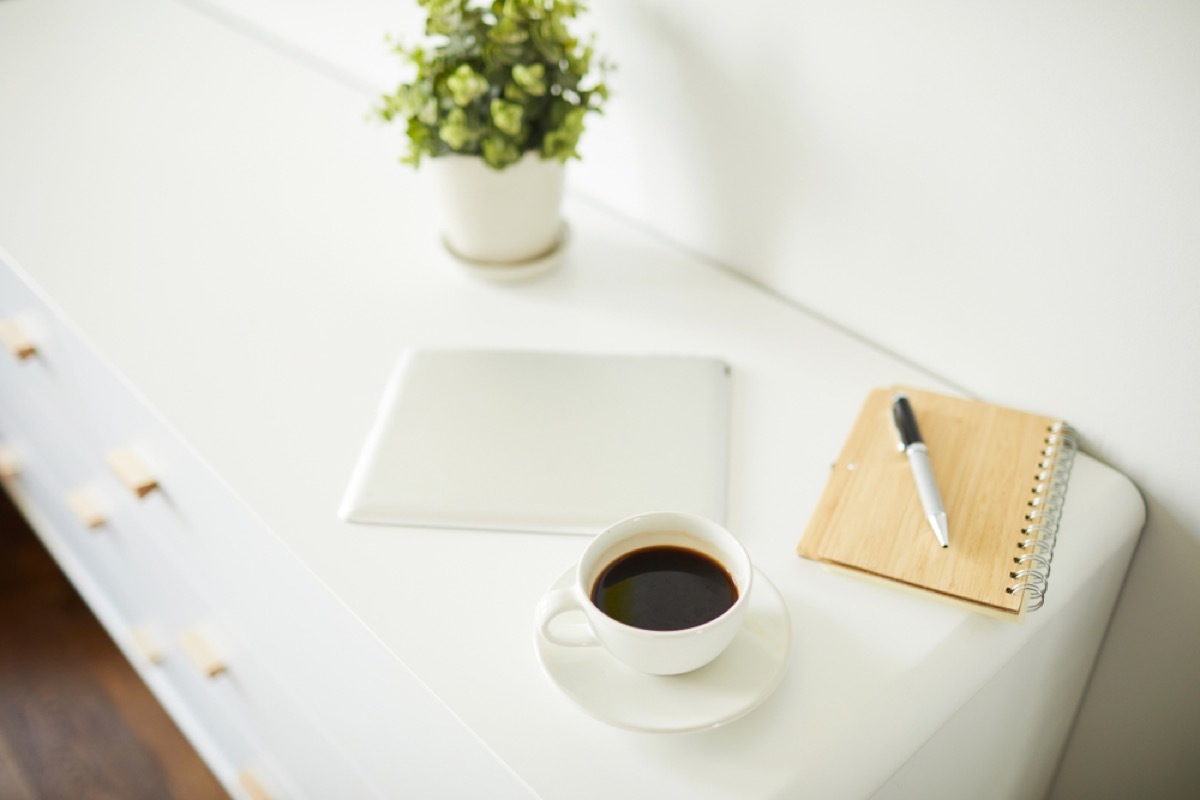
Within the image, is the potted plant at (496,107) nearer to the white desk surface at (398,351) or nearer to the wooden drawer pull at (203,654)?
the white desk surface at (398,351)

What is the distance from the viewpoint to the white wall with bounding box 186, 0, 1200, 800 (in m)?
0.66

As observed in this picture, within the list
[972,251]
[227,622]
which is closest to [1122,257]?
[972,251]

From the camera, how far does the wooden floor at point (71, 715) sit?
1394mm

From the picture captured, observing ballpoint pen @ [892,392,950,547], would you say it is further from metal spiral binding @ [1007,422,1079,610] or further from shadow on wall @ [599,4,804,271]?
shadow on wall @ [599,4,804,271]

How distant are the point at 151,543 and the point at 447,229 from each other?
0.51 metres

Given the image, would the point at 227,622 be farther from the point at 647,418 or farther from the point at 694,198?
the point at 694,198

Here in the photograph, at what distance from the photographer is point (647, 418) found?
0.83 meters

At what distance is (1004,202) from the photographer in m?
0.74

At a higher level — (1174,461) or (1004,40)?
(1004,40)

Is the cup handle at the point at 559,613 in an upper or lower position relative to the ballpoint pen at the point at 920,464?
lower

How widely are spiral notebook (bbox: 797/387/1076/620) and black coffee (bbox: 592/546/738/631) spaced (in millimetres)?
104

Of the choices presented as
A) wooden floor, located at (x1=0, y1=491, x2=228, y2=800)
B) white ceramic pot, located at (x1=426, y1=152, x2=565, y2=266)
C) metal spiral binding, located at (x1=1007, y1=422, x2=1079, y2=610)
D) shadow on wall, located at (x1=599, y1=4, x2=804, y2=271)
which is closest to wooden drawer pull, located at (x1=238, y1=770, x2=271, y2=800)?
wooden floor, located at (x1=0, y1=491, x2=228, y2=800)

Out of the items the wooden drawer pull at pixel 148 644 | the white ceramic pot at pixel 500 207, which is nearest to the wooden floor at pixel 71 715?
the wooden drawer pull at pixel 148 644

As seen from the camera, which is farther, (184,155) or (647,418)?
(184,155)
